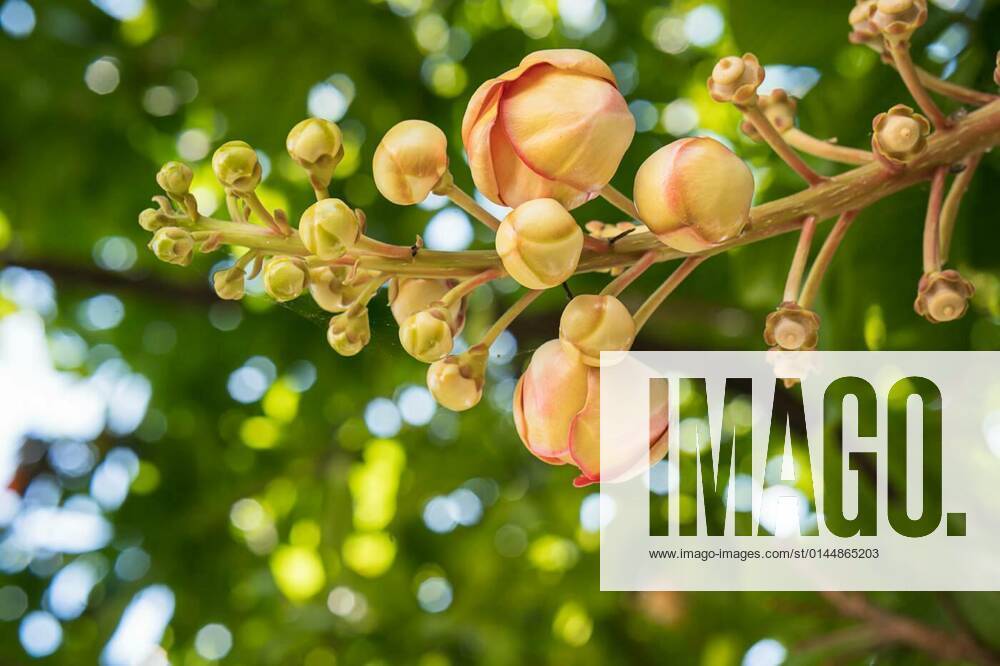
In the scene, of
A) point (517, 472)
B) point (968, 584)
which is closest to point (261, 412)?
point (517, 472)

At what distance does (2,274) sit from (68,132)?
80 centimetres

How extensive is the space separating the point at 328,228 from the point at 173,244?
133 mm

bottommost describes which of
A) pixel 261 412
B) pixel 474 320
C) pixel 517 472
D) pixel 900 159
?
pixel 517 472

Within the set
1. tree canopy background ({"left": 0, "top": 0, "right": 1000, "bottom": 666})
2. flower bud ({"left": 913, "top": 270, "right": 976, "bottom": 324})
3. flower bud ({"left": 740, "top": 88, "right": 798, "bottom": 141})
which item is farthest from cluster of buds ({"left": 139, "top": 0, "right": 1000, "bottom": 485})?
tree canopy background ({"left": 0, "top": 0, "right": 1000, "bottom": 666})

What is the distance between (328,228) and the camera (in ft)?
2.33

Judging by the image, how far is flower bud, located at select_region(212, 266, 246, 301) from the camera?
Answer: 778 millimetres

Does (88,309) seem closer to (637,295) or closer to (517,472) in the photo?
(517,472)

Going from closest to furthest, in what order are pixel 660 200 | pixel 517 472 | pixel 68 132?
pixel 660 200 → pixel 68 132 → pixel 517 472

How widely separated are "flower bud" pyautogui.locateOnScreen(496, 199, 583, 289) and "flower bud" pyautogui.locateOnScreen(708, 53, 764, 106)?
8.0 inches

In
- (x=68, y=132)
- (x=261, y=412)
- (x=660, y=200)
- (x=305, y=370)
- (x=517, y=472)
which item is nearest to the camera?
(x=660, y=200)

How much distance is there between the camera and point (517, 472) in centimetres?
312

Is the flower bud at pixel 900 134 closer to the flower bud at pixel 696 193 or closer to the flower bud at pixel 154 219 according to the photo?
the flower bud at pixel 696 193

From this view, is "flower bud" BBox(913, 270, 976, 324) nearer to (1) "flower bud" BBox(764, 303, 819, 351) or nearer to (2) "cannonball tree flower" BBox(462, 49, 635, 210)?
(1) "flower bud" BBox(764, 303, 819, 351)

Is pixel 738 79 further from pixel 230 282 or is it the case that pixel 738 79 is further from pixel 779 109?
pixel 230 282
